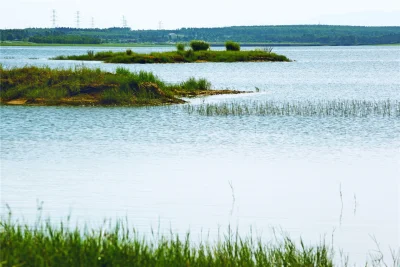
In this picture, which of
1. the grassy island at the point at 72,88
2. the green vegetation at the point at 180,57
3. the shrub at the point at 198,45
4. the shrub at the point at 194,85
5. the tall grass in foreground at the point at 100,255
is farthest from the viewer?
the shrub at the point at 198,45

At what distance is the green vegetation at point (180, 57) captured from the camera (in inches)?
3227

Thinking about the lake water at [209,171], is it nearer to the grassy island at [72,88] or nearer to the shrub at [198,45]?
the grassy island at [72,88]

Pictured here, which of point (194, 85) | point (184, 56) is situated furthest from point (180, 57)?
point (194, 85)

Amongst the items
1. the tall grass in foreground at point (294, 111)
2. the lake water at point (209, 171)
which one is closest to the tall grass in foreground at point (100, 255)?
the lake water at point (209, 171)

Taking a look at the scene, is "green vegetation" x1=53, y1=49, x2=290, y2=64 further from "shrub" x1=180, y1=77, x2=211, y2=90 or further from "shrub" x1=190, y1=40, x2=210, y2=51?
"shrub" x1=180, y1=77, x2=211, y2=90

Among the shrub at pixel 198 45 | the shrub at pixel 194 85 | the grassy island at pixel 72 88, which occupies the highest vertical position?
the grassy island at pixel 72 88

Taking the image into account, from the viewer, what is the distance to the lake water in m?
13.0

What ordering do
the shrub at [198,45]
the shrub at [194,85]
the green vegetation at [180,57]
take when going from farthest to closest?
the shrub at [198,45] < the green vegetation at [180,57] < the shrub at [194,85]

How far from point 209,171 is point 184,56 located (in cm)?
7015

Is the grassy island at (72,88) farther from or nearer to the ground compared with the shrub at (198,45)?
farther from the ground

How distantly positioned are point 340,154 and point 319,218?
7.91 meters

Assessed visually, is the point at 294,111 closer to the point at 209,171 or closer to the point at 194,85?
the point at 194,85

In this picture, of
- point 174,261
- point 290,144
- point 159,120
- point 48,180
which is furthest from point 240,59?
point 174,261

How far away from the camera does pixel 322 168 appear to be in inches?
730
